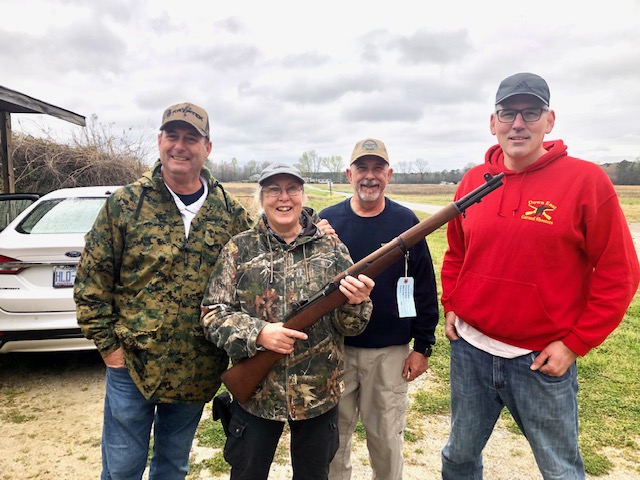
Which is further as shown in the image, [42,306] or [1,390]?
[1,390]

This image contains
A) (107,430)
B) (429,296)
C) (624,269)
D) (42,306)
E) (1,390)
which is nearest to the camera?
(624,269)

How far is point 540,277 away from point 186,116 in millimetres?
2189

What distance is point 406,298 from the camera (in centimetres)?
271

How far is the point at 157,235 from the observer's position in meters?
2.38

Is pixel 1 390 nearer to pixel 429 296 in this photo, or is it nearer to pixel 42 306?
pixel 42 306

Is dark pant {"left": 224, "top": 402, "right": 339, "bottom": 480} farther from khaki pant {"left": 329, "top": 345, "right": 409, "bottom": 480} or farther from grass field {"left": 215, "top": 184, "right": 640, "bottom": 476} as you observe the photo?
grass field {"left": 215, "top": 184, "right": 640, "bottom": 476}

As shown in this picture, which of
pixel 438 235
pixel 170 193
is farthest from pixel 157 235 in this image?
pixel 438 235

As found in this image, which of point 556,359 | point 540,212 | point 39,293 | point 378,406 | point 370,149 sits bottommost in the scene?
point 378,406

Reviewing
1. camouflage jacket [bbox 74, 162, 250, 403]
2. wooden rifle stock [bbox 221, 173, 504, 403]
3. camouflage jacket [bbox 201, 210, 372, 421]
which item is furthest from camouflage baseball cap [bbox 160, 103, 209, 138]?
wooden rifle stock [bbox 221, 173, 504, 403]

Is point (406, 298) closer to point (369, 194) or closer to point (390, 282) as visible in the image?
point (390, 282)

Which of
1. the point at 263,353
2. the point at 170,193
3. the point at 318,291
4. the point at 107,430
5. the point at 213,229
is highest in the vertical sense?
the point at 170,193

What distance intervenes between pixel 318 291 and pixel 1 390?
4.16 m

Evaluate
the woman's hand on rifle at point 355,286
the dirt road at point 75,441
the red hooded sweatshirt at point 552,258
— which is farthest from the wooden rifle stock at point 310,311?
the dirt road at point 75,441

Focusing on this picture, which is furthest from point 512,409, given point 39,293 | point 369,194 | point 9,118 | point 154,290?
point 9,118
